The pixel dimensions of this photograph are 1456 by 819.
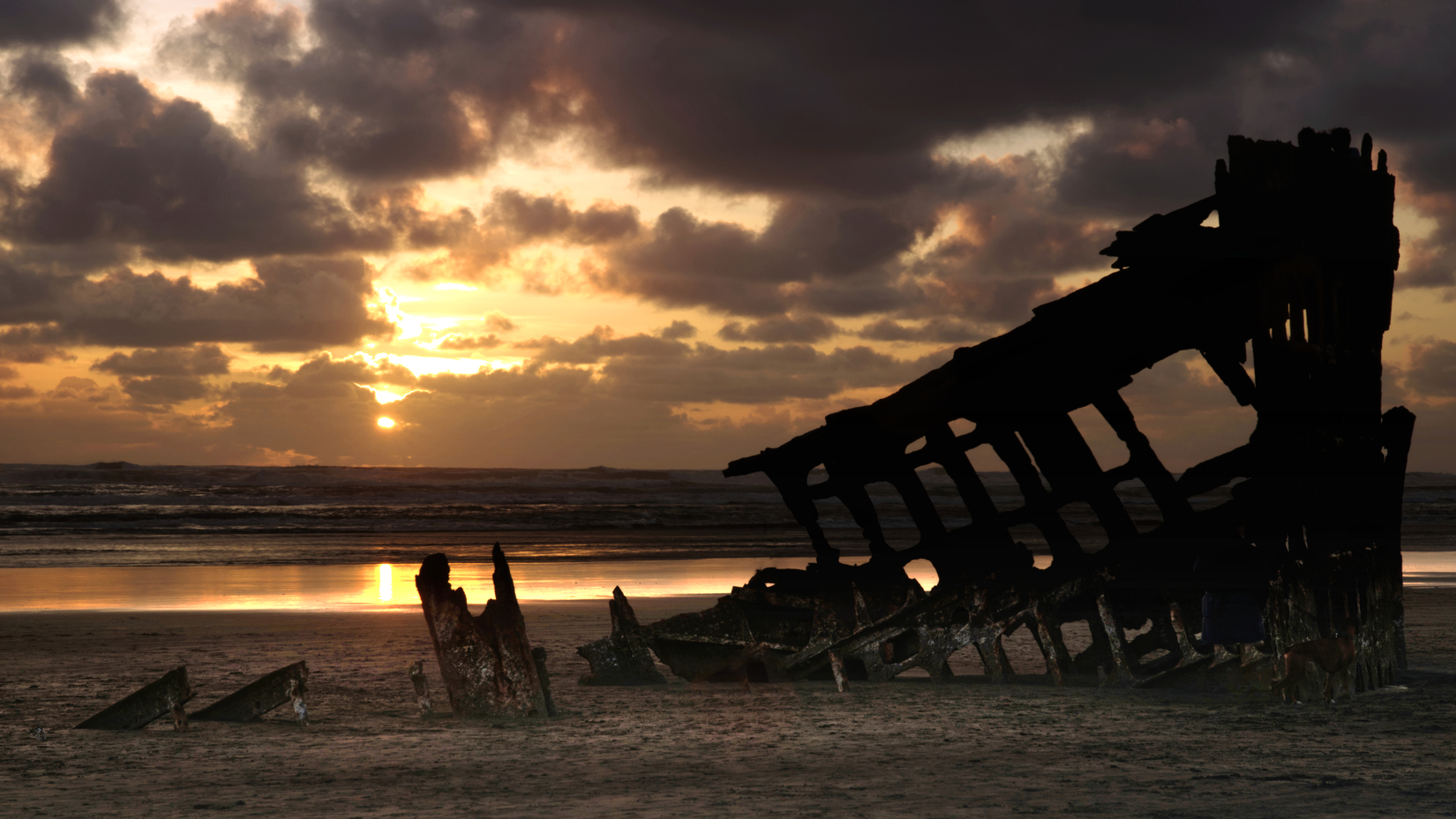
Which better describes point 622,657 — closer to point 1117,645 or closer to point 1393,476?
point 1117,645

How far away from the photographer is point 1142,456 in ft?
33.3

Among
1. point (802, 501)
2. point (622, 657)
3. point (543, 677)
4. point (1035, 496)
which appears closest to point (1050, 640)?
point (1035, 496)

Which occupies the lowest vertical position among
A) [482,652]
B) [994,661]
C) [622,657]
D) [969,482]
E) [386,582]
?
[994,661]

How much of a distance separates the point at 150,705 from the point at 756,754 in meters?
4.43

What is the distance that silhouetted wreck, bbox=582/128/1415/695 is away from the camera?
388 inches

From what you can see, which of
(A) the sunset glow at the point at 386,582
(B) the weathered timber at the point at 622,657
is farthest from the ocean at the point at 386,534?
(B) the weathered timber at the point at 622,657

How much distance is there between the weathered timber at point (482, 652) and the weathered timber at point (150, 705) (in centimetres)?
177

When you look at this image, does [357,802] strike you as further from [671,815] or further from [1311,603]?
[1311,603]

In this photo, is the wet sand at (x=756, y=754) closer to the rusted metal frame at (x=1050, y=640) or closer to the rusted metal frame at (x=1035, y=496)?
the rusted metal frame at (x=1050, y=640)

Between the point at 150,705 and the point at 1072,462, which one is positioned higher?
the point at 1072,462

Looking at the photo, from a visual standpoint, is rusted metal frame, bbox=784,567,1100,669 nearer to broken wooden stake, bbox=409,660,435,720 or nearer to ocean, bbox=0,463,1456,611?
broken wooden stake, bbox=409,660,435,720

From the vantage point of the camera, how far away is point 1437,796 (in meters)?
6.46

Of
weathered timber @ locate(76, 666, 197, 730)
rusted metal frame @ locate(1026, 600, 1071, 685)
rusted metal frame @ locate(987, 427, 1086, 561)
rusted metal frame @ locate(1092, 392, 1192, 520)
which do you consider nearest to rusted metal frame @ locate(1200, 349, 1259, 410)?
rusted metal frame @ locate(1092, 392, 1192, 520)

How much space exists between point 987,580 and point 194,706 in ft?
21.6
